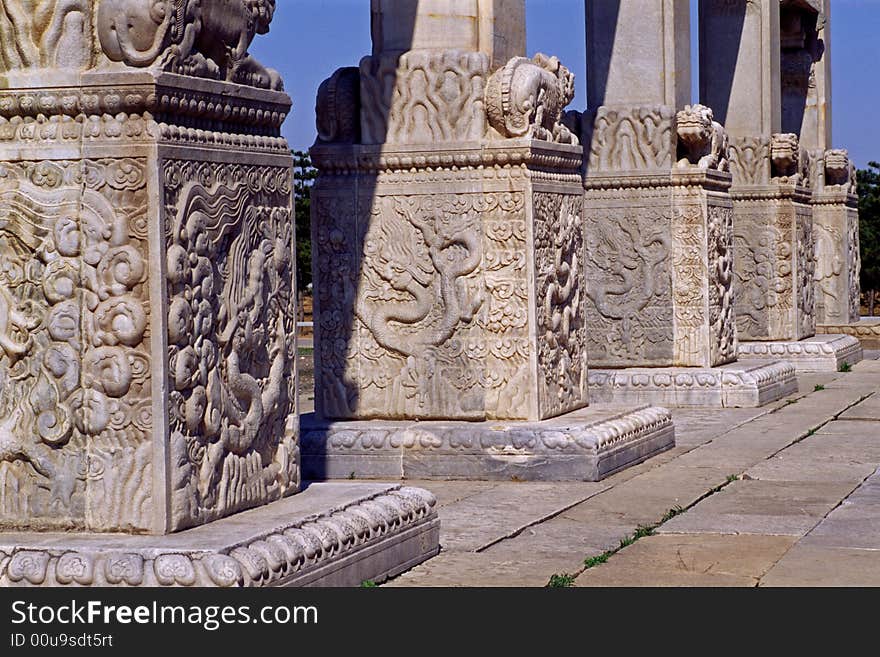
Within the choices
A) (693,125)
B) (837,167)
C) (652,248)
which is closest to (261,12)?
(693,125)

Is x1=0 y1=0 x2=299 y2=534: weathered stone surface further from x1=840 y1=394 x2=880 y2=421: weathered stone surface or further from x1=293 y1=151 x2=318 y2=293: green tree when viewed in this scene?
x1=293 y1=151 x2=318 y2=293: green tree

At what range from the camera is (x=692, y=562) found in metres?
5.23

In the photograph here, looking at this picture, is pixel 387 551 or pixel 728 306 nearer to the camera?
pixel 387 551

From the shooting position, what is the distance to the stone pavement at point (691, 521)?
16.6ft

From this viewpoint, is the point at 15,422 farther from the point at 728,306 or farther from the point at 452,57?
the point at 728,306

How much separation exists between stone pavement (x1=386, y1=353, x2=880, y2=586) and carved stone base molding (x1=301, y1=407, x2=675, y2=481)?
11 cm

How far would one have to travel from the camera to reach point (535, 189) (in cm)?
750

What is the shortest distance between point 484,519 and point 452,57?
2405mm

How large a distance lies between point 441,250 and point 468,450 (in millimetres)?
969

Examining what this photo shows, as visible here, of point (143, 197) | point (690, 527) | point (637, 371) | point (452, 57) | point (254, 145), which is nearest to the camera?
point (143, 197)

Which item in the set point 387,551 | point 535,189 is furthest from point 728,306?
point 387,551

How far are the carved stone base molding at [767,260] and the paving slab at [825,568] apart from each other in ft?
28.5

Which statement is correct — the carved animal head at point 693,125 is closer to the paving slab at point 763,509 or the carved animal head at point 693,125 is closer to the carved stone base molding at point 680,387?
the carved stone base molding at point 680,387

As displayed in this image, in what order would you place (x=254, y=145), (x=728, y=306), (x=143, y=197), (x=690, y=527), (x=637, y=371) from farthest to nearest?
(x=728, y=306), (x=637, y=371), (x=690, y=527), (x=254, y=145), (x=143, y=197)
